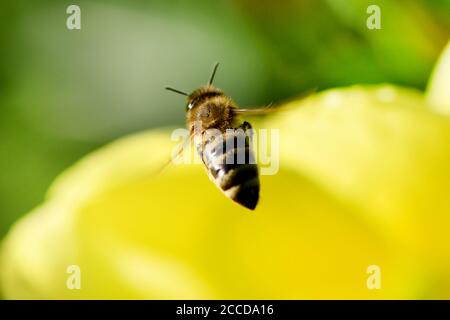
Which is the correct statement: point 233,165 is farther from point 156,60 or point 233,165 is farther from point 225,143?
point 156,60

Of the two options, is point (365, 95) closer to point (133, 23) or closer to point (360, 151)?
point (360, 151)

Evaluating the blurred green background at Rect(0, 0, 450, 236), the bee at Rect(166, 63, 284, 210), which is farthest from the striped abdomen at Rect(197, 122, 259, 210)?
the blurred green background at Rect(0, 0, 450, 236)

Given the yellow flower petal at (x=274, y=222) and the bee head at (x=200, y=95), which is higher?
the bee head at (x=200, y=95)

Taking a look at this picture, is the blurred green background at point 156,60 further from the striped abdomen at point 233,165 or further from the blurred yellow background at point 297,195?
the striped abdomen at point 233,165

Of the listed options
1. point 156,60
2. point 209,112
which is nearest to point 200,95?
point 209,112

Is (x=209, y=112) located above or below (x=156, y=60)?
below

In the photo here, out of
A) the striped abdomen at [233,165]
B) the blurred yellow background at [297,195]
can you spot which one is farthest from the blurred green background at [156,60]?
the striped abdomen at [233,165]

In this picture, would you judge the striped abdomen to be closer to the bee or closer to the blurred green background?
the bee
